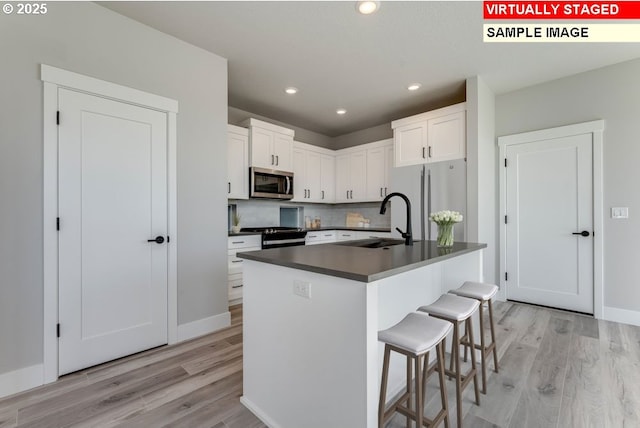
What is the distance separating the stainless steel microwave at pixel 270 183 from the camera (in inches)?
159

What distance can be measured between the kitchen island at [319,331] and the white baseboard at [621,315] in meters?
2.59

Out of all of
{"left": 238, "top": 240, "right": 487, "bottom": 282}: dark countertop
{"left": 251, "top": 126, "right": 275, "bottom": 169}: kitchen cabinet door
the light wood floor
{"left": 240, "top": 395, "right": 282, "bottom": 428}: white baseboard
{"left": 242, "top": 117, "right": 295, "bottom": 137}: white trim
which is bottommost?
the light wood floor

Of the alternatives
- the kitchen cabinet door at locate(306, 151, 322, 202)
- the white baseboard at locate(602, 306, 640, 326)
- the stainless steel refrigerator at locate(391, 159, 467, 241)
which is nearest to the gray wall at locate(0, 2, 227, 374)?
the kitchen cabinet door at locate(306, 151, 322, 202)

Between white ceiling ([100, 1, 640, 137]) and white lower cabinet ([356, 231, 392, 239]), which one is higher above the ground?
white ceiling ([100, 1, 640, 137])

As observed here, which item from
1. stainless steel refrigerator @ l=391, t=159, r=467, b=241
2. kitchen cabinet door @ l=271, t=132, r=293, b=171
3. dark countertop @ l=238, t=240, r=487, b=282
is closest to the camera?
dark countertop @ l=238, t=240, r=487, b=282

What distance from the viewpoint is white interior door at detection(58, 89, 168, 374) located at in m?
2.07

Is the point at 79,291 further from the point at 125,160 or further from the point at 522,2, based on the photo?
the point at 522,2

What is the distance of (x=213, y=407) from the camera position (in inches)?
67.9

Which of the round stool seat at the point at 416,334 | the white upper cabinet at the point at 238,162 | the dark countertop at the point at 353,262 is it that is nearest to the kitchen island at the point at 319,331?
the dark countertop at the point at 353,262

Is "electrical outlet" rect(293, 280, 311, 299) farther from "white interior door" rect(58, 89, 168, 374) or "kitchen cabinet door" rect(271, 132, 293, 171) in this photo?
"kitchen cabinet door" rect(271, 132, 293, 171)

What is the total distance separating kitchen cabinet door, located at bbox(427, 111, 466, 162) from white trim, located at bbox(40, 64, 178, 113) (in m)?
3.01

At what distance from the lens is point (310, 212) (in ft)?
17.9

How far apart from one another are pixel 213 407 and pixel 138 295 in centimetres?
118

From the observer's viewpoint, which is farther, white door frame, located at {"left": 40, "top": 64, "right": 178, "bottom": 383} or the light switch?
the light switch
